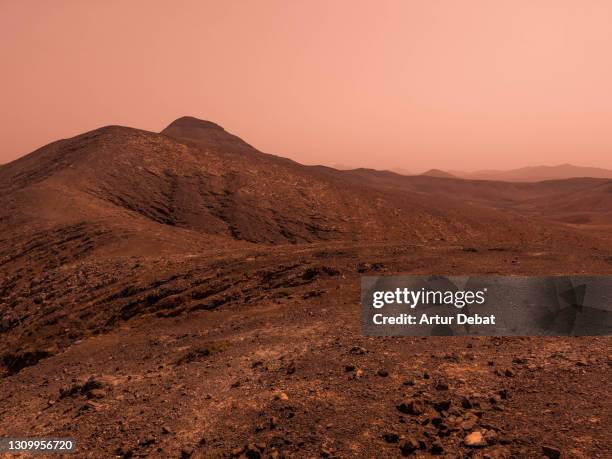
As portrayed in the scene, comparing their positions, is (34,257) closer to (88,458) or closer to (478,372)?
(88,458)

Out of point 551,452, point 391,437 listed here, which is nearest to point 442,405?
point 391,437

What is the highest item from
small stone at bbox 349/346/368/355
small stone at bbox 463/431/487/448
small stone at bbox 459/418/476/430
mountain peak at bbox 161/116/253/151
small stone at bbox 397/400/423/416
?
mountain peak at bbox 161/116/253/151

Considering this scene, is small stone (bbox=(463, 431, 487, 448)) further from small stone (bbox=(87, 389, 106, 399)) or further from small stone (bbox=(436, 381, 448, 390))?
small stone (bbox=(87, 389, 106, 399))

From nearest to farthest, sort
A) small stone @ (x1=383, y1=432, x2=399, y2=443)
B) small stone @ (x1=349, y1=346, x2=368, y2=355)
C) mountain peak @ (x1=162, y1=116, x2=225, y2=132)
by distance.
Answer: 1. small stone @ (x1=383, y1=432, x2=399, y2=443)
2. small stone @ (x1=349, y1=346, x2=368, y2=355)
3. mountain peak @ (x1=162, y1=116, x2=225, y2=132)

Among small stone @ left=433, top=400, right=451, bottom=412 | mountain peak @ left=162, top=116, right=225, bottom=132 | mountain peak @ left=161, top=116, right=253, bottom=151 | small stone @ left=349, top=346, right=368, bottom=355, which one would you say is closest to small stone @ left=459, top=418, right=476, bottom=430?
small stone @ left=433, top=400, right=451, bottom=412

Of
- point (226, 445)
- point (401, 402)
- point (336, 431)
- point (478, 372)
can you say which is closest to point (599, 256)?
point (478, 372)

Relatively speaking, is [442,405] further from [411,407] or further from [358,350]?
[358,350]
